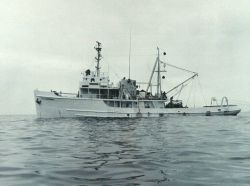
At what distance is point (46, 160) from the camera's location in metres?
11.4

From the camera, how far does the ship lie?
180 ft

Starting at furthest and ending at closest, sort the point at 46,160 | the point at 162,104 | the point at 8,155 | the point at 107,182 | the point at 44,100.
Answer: the point at 162,104
the point at 44,100
the point at 8,155
the point at 46,160
the point at 107,182

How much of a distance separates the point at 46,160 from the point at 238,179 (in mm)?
6337

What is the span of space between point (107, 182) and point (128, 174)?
106 centimetres

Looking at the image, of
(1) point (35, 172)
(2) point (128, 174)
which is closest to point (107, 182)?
(2) point (128, 174)

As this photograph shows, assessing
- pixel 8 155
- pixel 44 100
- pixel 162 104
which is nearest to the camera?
pixel 8 155

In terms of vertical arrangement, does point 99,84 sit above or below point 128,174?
above

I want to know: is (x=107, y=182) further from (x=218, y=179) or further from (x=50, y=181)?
(x=218, y=179)

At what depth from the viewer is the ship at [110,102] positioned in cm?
5472

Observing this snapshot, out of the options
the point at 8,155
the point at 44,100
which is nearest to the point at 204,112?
the point at 44,100

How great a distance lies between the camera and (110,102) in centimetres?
5838

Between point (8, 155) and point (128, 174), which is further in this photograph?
point (8, 155)

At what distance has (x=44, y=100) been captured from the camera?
181ft

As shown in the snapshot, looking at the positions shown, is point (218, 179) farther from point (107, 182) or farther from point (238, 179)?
point (107, 182)
